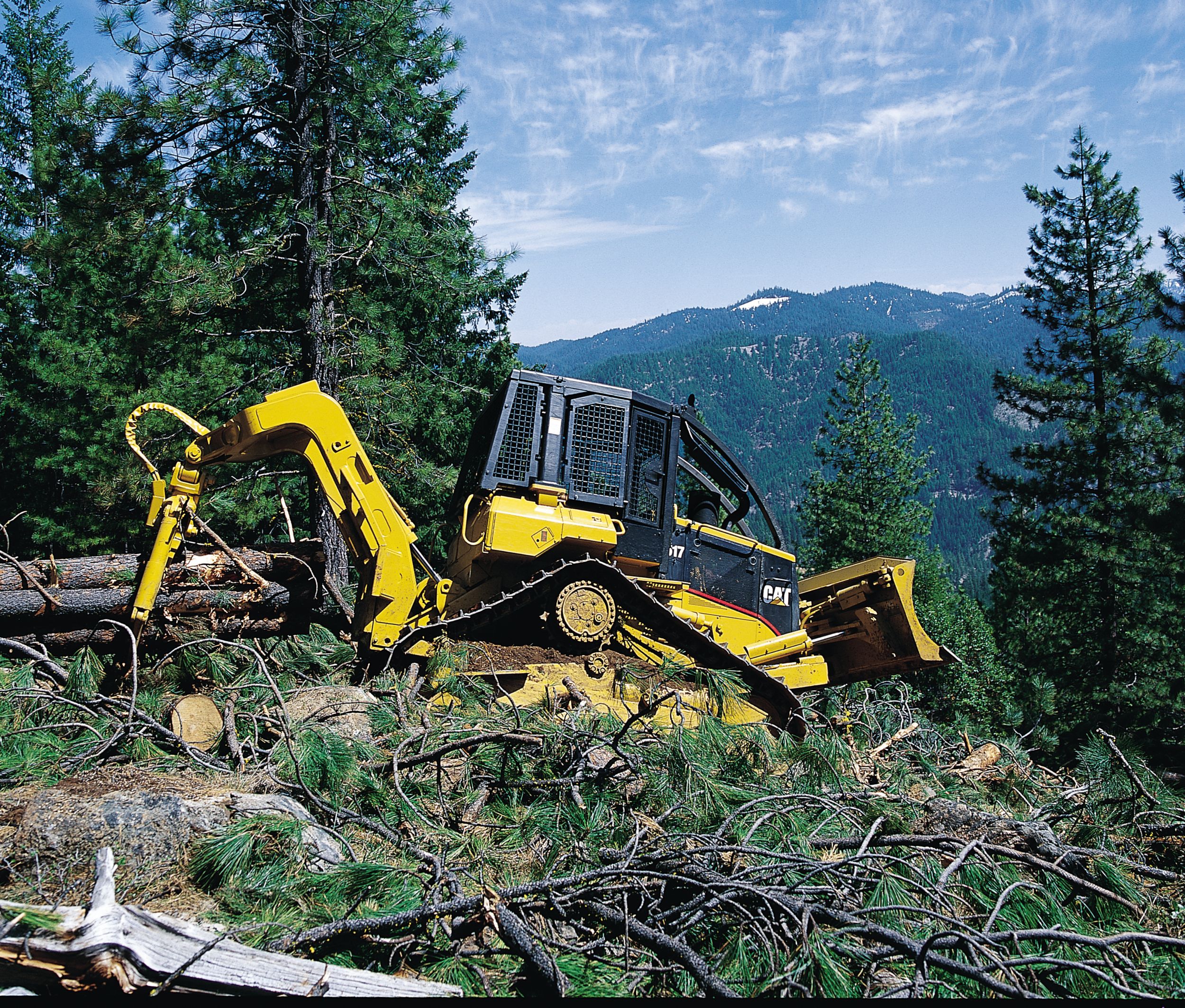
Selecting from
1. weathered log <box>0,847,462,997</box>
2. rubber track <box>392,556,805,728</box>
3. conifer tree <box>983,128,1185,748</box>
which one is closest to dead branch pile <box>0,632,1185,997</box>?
weathered log <box>0,847,462,997</box>

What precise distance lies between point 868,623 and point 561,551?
312cm

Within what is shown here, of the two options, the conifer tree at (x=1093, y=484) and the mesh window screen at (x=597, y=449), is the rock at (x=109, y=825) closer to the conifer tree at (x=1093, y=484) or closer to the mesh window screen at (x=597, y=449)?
the mesh window screen at (x=597, y=449)

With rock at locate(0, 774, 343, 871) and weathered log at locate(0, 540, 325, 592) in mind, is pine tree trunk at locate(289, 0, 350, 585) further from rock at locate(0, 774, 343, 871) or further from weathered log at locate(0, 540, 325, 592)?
rock at locate(0, 774, 343, 871)

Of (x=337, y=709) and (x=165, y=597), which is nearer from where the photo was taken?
(x=337, y=709)

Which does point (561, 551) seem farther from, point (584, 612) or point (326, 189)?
point (326, 189)

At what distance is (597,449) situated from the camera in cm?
701

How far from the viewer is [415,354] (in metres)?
13.8

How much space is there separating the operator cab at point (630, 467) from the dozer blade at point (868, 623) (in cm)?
72

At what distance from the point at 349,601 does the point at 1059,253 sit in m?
16.3

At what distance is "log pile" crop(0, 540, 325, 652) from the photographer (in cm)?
673

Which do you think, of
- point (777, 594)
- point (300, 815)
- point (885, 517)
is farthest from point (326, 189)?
point (885, 517)

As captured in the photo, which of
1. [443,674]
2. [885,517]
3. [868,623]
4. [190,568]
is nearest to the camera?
[443,674]

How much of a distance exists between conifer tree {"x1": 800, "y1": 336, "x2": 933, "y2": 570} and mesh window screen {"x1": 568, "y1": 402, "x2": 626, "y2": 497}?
18.7m

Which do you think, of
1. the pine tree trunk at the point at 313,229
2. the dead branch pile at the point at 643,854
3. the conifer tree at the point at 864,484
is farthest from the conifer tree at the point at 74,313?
the conifer tree at the point at 864,484
